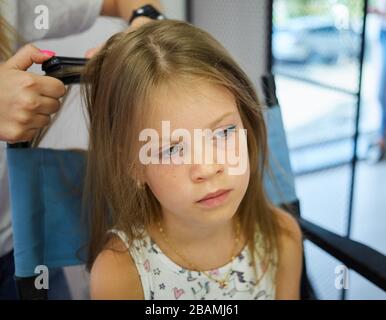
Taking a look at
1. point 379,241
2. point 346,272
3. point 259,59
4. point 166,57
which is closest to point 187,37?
point 166,57

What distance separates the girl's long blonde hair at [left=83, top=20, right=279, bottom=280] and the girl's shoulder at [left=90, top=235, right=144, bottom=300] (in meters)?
0.02

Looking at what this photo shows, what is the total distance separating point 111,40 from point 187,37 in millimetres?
102

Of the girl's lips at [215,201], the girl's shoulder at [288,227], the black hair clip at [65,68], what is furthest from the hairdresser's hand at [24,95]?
the girl's shoulder at [288,227]

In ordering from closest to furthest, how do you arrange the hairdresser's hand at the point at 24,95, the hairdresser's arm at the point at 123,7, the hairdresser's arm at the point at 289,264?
1. the hairdresser's hand at the point at 24,95
2. the hairdresser's arm at the point at 123,7
3. the hairdresser's arm at the point at 289,264

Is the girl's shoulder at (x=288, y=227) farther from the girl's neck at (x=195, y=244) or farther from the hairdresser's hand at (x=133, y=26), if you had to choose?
the hairdresser's hand at (x=133, y=26)

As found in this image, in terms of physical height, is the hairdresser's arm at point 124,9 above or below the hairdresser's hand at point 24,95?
above

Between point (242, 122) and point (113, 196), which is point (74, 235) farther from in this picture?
point (242, 122)

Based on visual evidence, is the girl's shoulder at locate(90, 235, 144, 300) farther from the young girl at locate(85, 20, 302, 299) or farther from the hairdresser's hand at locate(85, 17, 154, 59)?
the hairdresser's hand at locate(85, 17, 154, 59)

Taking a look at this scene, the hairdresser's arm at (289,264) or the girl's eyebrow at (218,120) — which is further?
the hairdresser's arm at (289,264)

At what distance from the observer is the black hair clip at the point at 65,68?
59cm

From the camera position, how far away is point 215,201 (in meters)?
0.60

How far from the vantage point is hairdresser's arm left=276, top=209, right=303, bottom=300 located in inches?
29.8

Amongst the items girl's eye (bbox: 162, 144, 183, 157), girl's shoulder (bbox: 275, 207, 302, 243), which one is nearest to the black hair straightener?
girl's eye (bbox: 162, 144, 183, 157)

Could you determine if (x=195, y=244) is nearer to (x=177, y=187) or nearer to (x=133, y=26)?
(x=177, y=187)
